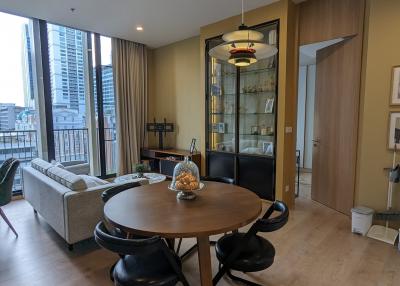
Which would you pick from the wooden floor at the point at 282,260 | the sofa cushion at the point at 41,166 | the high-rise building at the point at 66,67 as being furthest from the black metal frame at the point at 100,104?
the wooden floor at the point at 282,260

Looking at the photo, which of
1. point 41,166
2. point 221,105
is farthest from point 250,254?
point 221,105

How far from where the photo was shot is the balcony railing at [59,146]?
450 cm

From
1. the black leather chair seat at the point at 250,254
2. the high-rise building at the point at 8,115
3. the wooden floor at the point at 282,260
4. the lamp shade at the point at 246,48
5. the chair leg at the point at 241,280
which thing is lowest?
the wooden floor at the point at 282,260

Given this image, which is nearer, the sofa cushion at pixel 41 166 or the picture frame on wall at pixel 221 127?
the sofa cushion at pixel 41 166

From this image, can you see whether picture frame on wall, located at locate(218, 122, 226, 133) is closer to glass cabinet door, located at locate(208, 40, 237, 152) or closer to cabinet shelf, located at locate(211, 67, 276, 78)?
glass cabinet door, located at locate(208, 40, 237, 152)

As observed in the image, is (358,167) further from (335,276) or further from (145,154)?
(145,154)

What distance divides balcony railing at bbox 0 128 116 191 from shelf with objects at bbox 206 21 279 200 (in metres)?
2.21

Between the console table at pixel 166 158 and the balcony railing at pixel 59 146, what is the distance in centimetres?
72

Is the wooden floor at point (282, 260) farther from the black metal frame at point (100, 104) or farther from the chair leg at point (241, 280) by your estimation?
the black metal frame at point (100, 104)

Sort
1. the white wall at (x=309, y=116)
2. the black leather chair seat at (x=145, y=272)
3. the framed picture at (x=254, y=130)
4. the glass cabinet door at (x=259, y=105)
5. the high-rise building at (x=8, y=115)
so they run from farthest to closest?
the white wall at (x=309, y=116)
the high-rise building at (x=8, y=115)
the framed picture at (x=254, y=130)
the glass cabinet door at (x=259, y=105)
the black leather chair seat at (x=145, y=272)

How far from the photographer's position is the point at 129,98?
5.39m

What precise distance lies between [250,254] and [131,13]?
3709 millimetres

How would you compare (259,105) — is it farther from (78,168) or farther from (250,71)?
(78,168)

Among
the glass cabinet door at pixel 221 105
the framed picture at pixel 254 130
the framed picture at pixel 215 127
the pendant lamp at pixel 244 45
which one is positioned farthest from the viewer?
the framed picture at pixel 215 127
